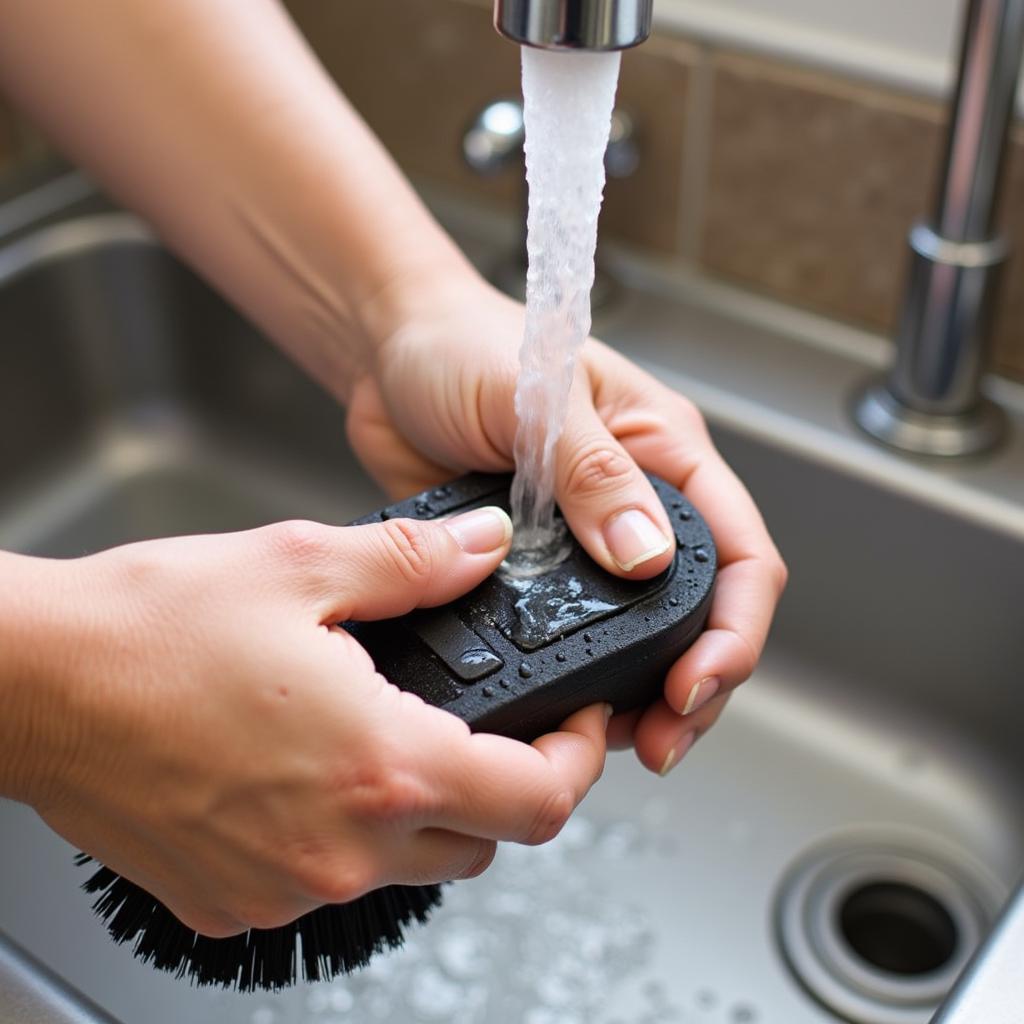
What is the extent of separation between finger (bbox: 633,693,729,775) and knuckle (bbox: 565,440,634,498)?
85 millimetres

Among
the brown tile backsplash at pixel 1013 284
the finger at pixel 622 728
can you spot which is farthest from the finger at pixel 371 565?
the brown tile backsplash at pixel 1013 284

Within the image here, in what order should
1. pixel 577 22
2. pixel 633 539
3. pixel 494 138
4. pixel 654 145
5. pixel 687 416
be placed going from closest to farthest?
pixel 577 22 < pixel 633 539 < pixel 687 416 < pixel 494 138 < pixel 654 145

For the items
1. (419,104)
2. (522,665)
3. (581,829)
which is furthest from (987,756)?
(419,104)

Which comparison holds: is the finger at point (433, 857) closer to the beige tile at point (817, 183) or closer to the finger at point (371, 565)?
the finger at point (371, 565)

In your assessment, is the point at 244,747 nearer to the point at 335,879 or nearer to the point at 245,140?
the point at 335,879

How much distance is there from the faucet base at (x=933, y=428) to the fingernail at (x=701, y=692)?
0.27 meters

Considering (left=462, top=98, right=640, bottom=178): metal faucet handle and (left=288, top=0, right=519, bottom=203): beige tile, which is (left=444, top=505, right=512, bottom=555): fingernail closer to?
(left=462, top=98, right=640, bottom=178): metal faucet handle

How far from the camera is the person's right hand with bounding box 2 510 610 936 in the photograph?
1.22 ft

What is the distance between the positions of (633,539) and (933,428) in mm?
302

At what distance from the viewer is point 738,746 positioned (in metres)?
0.72

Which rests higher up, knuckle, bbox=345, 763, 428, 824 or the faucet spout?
the faucet spout

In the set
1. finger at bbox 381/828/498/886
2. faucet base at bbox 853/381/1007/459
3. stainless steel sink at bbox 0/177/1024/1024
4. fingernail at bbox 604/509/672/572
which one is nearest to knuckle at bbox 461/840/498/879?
finger at bbox 381/828/498/886

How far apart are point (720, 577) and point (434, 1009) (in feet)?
0.82

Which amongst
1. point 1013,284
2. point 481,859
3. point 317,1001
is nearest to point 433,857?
point 481,859
